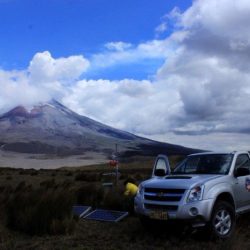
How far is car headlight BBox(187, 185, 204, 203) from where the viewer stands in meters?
10.4

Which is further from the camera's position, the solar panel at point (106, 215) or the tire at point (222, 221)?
the solar panel at point (106, 215)

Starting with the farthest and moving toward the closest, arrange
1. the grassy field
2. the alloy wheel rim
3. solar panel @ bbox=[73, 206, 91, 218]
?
solar panel @ bbox=[73, 206, 91, 218], the alloy wheel rim, the grassy field

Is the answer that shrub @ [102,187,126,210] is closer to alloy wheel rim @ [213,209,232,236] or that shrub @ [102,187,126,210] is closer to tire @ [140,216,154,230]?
tire @ [140,216,154,230]

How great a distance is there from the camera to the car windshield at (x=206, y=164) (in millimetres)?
11641

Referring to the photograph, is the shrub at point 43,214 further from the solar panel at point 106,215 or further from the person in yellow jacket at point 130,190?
the person in yellow jacket at point 130,190

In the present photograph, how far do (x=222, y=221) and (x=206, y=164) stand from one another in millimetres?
1655

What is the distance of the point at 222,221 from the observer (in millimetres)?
10656

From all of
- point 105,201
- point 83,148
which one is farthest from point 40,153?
point 105,201

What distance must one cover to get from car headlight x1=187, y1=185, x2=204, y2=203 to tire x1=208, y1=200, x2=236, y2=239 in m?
0.41

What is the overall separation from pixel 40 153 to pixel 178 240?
161m

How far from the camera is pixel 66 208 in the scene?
12.4m

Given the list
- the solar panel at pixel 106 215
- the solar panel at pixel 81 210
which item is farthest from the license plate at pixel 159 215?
the solar panel at pixel 81 210

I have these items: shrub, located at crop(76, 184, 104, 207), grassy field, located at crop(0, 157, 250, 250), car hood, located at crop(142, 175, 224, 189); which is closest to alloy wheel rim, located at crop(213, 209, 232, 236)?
grassy field, located at crop(0, 157, 250, 250)

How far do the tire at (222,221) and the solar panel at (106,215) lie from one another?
3471 millimetres
